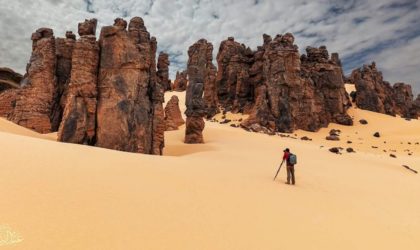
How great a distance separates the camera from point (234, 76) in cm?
5000

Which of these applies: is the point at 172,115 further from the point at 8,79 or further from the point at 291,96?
the point at 8,79

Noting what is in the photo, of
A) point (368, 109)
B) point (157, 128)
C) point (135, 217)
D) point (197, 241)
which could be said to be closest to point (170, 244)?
point (197, 241)

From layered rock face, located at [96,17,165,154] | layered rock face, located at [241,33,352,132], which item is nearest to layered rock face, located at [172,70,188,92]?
layered rock face, located at [241,33,352,132]

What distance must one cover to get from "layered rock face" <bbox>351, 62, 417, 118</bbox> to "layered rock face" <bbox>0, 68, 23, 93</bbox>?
55236 millimetres

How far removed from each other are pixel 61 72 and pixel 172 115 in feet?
39.3

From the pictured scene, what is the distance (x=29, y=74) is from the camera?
22.6m

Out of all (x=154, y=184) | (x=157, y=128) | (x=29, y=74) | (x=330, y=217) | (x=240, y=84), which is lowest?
(x=330, y=217)

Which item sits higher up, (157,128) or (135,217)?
(157,128)

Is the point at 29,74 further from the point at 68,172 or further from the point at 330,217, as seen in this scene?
the point at 330,217

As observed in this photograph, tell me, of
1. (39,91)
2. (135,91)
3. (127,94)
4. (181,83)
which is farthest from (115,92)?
(181,83)

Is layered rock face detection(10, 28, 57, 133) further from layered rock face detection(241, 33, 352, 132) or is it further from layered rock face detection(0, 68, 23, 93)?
layered rock face detection(0, 68, 23, 93)

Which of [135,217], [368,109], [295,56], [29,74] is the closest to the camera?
[135,217]

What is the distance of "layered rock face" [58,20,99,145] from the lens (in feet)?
48.6

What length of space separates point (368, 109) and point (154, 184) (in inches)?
2069
